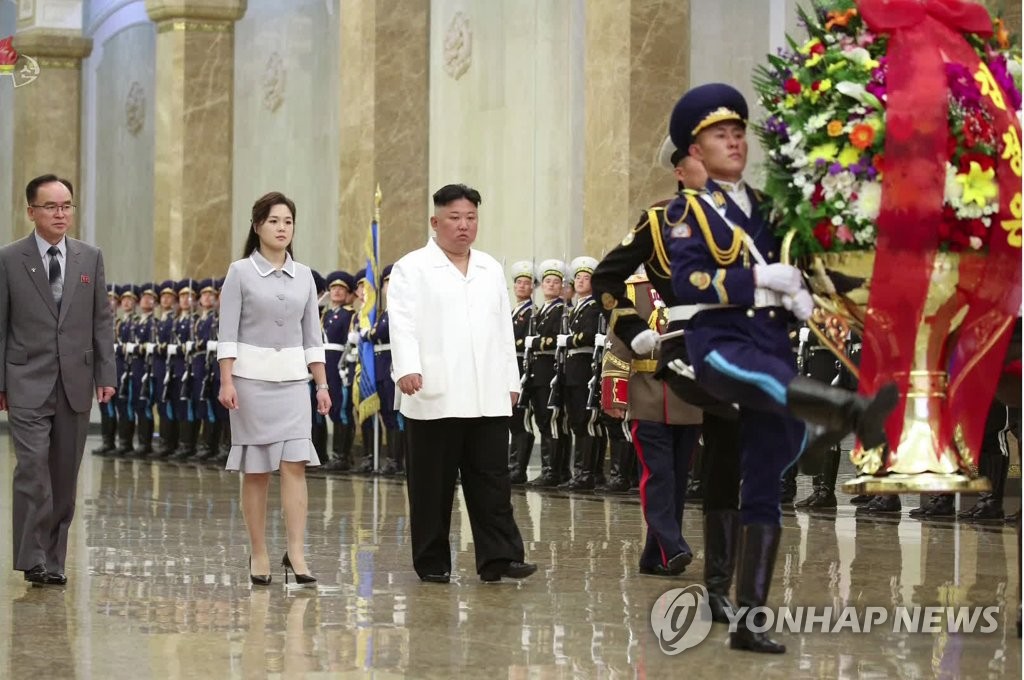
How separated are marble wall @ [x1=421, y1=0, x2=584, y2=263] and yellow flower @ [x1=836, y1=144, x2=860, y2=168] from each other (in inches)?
527

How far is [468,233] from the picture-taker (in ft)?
26.5

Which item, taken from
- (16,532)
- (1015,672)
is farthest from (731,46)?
(1015,672)

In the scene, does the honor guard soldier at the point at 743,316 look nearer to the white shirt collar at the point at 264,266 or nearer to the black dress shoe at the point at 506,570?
the black dress shoe at the point at 506,570

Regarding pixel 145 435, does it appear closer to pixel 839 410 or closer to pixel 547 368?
pixel 547 368

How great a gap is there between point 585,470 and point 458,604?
734 centimetres

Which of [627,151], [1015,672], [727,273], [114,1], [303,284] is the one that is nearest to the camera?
[1015,672]

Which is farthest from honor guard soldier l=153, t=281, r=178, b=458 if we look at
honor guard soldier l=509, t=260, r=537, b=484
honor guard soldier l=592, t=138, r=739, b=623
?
honor guard soldier l=592, t=138, r=739, b=623

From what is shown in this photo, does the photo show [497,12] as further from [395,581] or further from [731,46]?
[395,581]

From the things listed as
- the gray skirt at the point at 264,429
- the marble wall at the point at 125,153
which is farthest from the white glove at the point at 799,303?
the marble wall at the point at 125,153

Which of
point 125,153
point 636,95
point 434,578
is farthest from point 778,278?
point 125,153

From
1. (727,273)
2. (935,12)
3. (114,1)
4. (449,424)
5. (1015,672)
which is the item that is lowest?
(1015,672)

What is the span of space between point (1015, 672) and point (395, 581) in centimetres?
313

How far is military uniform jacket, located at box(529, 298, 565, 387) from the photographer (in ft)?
48.1

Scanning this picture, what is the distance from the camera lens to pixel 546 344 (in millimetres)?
14648
